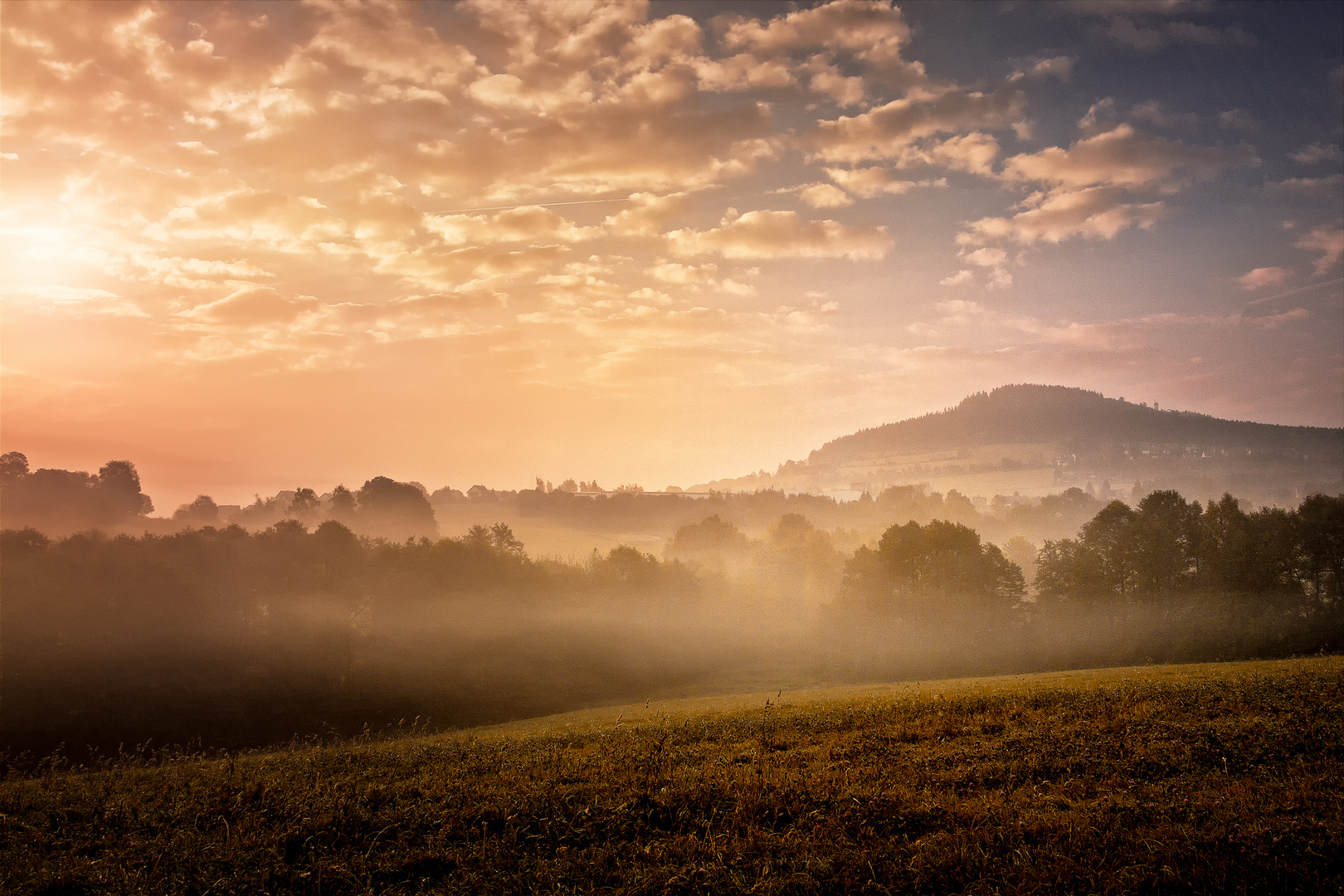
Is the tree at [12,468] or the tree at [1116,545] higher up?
the tree at [12,468]

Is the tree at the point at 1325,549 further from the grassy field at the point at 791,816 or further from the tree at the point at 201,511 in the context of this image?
the tree at the point at 201,511

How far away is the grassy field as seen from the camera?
350 inches

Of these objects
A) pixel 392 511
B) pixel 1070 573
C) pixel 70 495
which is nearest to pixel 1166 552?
pixel 1070 573

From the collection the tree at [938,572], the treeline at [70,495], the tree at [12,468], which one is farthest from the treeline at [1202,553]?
the tree at [12,468]

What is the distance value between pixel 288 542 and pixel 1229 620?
111 m

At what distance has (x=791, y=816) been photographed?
1109 centimetres

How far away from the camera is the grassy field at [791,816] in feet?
29.2

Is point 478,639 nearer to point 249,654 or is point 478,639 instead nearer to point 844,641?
point 249,654

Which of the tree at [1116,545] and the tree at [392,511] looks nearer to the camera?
the tree at [1116,545]

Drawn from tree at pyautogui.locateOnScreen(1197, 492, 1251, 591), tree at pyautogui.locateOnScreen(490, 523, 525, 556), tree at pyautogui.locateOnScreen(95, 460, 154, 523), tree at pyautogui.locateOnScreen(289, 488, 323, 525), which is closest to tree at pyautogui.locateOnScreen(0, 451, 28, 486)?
tree at pyautogui.locateOnScreen(95, 460, 154, 523)

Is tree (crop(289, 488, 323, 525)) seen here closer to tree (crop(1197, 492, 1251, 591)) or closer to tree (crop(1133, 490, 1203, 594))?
tree (crop(1133, 490, 1203, 594))

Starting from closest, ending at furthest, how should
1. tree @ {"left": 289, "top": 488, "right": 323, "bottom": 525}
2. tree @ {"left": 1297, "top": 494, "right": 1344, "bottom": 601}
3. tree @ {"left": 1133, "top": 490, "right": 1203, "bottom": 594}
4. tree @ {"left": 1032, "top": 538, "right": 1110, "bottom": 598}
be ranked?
tree @ {"left": 1297, "top": 494, "right": 1344, "bottom": 601}
tree @ {"left": 1133, "top": 490, "right": 1203, "bottom": 594}
tree @ {"left": 1032, "top": 538, "right": 1110, "bottom": 598}
tree @ {"left": 289, "top": 488, "right": 323, "bottom": 525}

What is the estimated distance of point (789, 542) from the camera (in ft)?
400

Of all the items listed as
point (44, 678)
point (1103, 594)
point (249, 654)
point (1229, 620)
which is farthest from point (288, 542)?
point (1229, 620)
